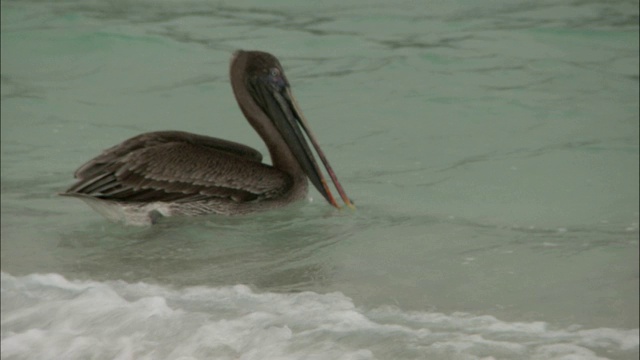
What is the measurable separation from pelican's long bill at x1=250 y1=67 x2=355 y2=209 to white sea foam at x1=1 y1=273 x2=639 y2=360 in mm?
1247

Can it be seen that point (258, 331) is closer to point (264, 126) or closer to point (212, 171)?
point (212, 171)

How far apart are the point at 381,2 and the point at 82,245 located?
83.3 inches

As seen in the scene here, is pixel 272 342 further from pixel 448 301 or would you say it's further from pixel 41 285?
pixel 41 285

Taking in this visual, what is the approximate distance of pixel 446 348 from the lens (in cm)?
308

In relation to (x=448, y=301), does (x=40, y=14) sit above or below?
above

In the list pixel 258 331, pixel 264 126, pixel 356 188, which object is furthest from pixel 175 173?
pixel 258 331

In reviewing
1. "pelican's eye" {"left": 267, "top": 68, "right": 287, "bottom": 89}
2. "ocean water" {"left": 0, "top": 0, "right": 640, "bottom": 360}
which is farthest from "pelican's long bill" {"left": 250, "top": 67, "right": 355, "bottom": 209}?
"ocean water" {"left": 0, "top": 0, "right": 640, "bottom": 360}

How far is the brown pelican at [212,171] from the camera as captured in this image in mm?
4531

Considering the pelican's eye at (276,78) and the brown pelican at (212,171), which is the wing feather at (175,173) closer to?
the brown pelican at (212,171)

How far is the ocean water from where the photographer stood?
3.36m

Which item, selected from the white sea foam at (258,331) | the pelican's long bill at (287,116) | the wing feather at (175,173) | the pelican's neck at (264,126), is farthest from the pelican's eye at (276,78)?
the white sea foam at (258,331)

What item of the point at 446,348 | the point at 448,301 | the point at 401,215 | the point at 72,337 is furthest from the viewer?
the point at 401,215

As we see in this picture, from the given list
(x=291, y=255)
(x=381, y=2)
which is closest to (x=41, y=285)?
(x=291, y=255)

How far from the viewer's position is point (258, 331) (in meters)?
3.31
